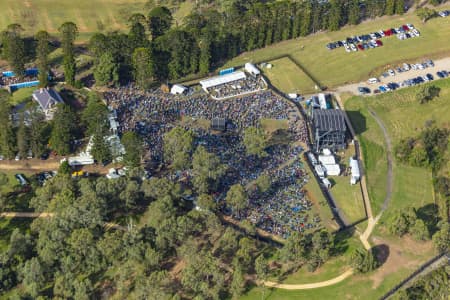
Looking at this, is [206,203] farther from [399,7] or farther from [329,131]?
[399,7]

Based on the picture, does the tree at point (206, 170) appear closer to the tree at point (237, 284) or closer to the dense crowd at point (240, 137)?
the dense crowd at point (240, 137)

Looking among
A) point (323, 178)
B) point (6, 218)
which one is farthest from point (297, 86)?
point (6, 218)

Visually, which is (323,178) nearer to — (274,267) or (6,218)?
(274,267)

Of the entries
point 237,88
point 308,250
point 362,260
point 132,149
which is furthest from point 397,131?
point 132,149

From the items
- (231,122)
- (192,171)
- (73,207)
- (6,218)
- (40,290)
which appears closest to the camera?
(40,290)

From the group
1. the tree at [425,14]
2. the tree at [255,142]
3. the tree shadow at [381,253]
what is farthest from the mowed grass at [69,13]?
the tree shadow at [381,253]

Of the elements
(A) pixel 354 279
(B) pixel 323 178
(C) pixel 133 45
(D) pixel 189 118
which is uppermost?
(C) pixel 133 45
